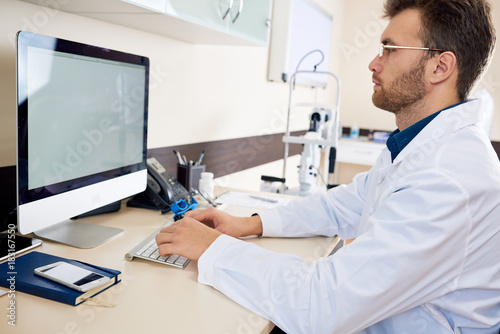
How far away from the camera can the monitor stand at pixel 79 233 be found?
43.0 inches

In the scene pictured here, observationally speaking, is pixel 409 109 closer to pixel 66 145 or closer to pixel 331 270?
pixel 331 270

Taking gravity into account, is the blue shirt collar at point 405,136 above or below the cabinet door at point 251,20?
below

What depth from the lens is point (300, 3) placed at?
10.1ft

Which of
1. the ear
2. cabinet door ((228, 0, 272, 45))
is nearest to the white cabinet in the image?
cabinet door ((228, 0, 272, 45))

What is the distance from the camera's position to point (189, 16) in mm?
1283

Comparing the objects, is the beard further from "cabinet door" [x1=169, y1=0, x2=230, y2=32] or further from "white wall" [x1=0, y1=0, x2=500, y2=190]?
"cabinet door" [x1=169, y1=0, x2=230, y2=32]

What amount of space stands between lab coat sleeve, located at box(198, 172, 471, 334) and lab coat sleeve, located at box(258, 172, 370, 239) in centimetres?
41

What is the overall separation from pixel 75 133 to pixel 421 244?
812 millimetres

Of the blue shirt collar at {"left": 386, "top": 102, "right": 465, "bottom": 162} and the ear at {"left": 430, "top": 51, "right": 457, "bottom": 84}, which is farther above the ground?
the ear at {"left": 430, "top": 51, "right": 457, "bottom": 84}

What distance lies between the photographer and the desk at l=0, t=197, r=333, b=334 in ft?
2.43

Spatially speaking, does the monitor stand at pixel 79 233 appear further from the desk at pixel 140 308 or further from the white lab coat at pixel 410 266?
the white lab coat at pixel 410 266

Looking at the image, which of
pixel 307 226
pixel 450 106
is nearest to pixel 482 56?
pixel 450 106

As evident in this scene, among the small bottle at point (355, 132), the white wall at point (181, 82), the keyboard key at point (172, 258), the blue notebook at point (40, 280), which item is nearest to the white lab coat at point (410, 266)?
the keyboard key at point (172, 258)

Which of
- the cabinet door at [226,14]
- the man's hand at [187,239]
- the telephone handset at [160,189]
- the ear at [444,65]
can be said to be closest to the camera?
the man's hand at [187,239]
